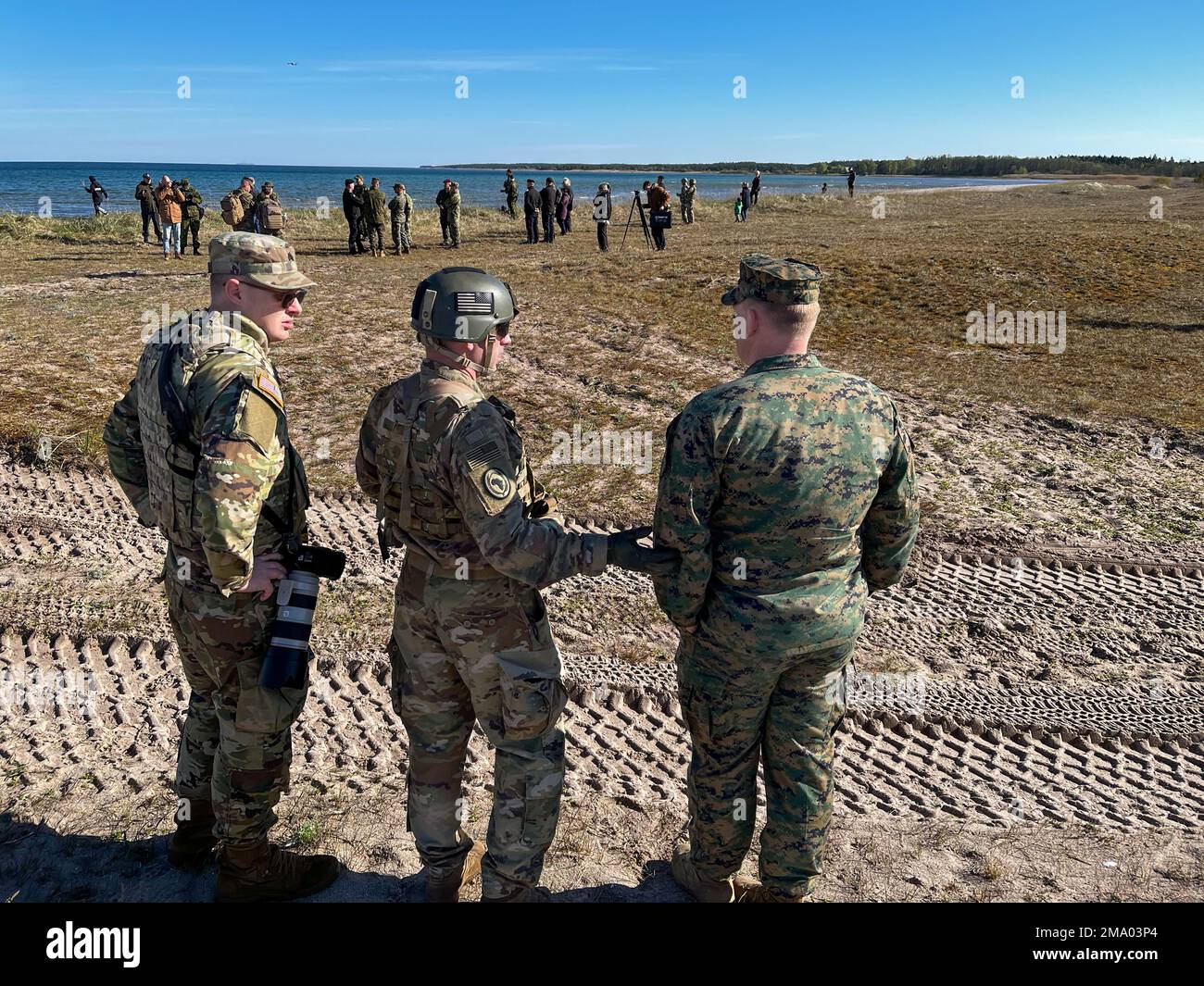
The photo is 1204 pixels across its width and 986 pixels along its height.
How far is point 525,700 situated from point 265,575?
3.47 ft

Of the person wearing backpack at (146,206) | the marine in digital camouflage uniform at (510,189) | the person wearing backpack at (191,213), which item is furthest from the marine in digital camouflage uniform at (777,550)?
the person wearing backpack at (146,206)

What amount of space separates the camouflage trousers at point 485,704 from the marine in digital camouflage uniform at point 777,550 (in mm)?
543

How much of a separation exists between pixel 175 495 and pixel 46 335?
1087 cm

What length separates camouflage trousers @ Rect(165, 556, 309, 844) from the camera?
3244 millimetres

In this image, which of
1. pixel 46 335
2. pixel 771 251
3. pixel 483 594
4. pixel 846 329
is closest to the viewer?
pixel 483 594

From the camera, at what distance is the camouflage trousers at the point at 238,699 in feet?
10.6

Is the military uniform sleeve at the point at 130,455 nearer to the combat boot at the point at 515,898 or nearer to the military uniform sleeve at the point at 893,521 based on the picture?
the combat boot at the point at 515,898

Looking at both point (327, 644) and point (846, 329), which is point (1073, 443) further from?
point (327, 644)

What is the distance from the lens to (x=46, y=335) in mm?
12031

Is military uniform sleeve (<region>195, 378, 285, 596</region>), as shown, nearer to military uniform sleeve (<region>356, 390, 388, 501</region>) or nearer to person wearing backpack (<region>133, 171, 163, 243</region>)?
military uniform sleeve (<region>356, 390, 388, 501</region>)

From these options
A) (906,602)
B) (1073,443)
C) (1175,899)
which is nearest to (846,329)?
(1073,443)

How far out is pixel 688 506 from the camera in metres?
3.04

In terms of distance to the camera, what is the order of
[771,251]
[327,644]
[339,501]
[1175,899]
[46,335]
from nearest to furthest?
[1175,899]
[327,644]
[339,501]
[46,335]
[771,251]

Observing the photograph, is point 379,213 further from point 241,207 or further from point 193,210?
point 193,210
